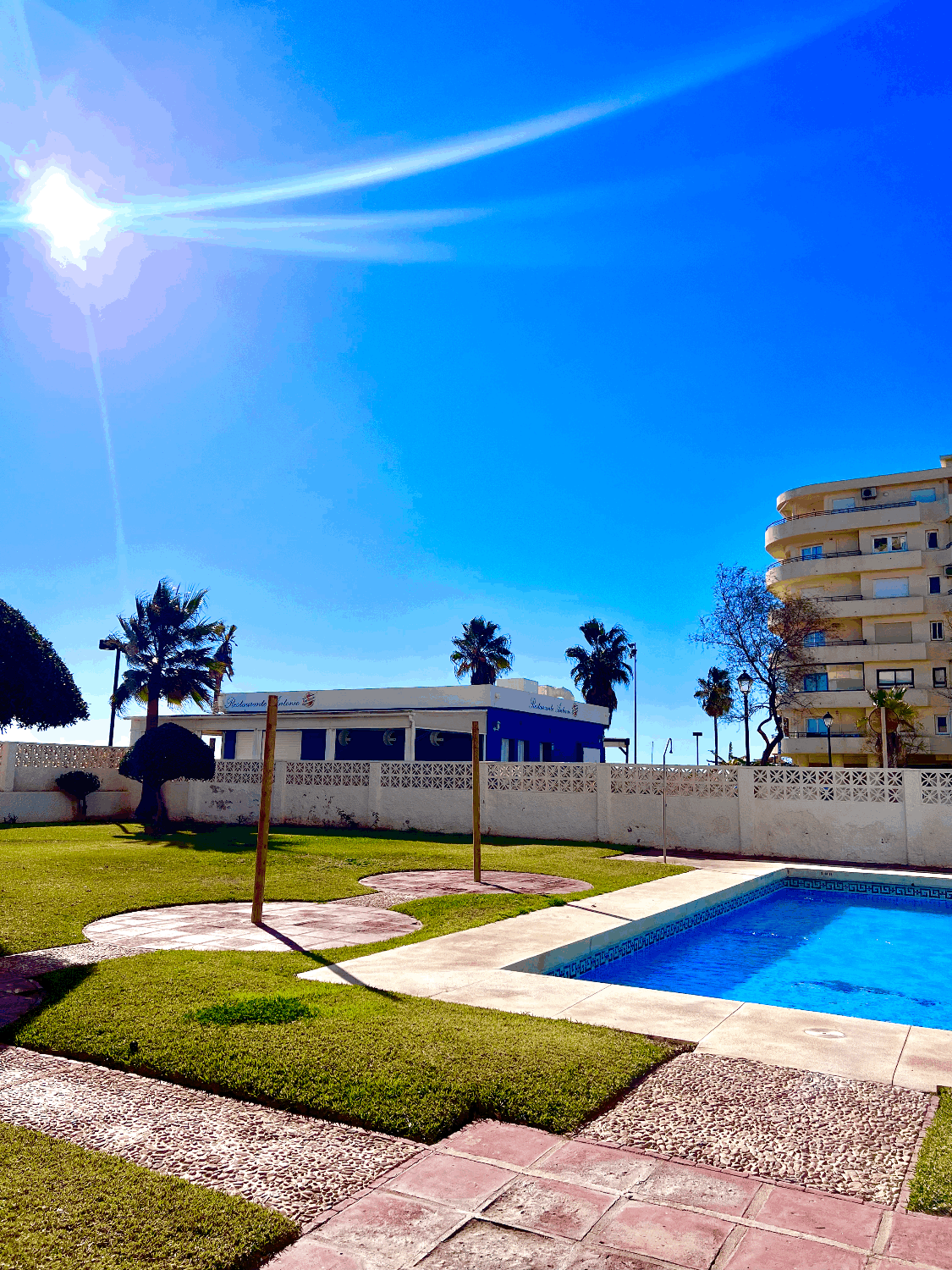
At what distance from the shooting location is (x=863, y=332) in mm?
18172

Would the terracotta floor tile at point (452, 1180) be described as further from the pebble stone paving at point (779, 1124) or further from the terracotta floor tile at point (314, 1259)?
the pebble stone paving at point (779, 1124)

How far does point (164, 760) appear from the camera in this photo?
22641 millimetres

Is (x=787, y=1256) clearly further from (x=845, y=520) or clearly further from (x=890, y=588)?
(x=845, y=520)

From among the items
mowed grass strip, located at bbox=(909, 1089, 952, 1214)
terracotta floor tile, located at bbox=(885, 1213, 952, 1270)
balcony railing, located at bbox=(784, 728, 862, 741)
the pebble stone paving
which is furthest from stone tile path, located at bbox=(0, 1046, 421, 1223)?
balcony railing, located at bbox=(784, 728, 862, 741)

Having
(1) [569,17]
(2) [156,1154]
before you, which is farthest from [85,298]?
(2) [156,1154]

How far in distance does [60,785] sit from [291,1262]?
86.1 ft

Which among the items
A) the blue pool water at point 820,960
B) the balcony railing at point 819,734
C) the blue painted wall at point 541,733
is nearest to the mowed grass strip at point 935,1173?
the blue pool water at point 820,960

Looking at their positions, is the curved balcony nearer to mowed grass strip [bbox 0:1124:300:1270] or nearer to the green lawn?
the green lawn

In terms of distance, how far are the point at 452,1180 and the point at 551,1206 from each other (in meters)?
0.43

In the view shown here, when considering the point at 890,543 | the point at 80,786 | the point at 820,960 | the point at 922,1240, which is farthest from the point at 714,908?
the point at 890,543

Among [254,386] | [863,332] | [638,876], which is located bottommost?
[638,876]

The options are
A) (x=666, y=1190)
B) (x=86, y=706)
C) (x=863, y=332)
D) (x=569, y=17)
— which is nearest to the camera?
(x=666, y=1190)

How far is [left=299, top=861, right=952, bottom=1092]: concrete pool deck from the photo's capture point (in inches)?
188

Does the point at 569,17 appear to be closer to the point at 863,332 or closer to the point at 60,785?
the point at 863,332
